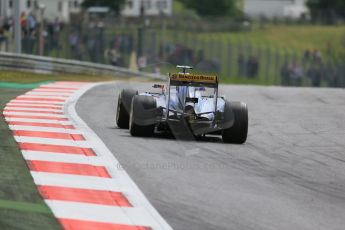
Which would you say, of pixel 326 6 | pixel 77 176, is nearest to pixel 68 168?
pixel 77 176

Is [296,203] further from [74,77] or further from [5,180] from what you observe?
[74,77]

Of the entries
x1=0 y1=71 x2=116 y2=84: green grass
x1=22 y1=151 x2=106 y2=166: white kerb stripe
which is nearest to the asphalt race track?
x1=22 y1=151 x2=106 y2=166: white kerb stripe

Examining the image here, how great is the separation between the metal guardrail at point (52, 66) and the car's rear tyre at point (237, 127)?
14666mm

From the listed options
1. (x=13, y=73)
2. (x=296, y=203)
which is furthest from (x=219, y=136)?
(x=13, y=73)

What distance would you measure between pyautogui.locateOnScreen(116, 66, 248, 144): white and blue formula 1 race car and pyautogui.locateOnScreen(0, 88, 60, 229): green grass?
2722 mm

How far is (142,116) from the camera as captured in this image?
13.4 m

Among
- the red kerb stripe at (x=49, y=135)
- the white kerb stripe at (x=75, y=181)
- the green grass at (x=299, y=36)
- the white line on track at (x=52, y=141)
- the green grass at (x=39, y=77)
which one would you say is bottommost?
the green grass at (x=299, y=36)

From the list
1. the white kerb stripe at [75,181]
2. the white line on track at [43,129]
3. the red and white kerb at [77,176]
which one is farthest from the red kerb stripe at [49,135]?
the white kerb stripe at [75,181]

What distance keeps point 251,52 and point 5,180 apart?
42.9 meters

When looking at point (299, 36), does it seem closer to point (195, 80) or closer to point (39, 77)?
point (39, 77)

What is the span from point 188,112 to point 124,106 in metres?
1.74

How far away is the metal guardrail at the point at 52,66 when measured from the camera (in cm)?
2991

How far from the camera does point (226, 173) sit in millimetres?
10555

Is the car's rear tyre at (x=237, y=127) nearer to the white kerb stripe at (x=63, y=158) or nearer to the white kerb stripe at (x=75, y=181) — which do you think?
the white kerb stripe at (x=63, y=158)
